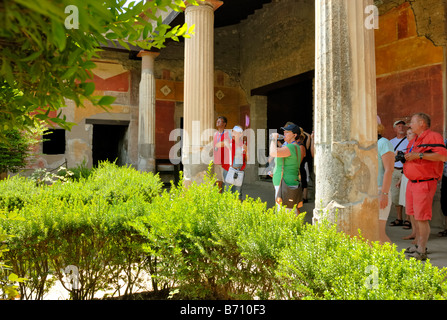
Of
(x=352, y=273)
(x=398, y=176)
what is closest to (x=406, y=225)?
(x=398, y=176)

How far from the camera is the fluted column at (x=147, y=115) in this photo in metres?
10.8

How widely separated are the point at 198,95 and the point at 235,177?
6.06ft

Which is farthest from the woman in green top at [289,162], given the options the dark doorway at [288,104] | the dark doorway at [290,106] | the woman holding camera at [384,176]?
the dark doorway at [290,106]

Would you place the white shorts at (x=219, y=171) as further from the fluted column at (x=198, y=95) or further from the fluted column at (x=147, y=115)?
the fluted column at (x=147, y=115)

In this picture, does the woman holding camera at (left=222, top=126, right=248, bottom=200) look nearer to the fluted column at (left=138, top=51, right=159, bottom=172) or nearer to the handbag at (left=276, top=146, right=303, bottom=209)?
the handbag at (left=276, top=146, right=303, bottom=209)

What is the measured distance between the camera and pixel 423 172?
3865 millimetres

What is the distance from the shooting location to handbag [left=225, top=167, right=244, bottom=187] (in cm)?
525

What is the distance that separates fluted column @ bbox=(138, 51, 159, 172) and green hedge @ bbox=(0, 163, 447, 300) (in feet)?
26.4

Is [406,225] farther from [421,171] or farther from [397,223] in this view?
[421,171]

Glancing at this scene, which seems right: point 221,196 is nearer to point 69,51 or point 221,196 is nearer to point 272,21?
point 69,51

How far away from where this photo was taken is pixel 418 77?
20.6ft

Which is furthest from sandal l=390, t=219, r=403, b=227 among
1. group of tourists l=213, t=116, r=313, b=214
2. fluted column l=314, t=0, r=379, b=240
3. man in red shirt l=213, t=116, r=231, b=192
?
fluted column l=314, t=0, r=379, b=240

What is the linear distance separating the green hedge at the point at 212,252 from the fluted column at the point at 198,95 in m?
2.82
